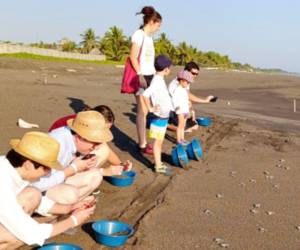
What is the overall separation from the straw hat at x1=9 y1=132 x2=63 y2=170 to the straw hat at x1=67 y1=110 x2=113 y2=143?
938mm

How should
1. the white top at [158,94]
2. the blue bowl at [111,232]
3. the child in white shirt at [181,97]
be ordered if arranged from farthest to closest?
the child in white shirt at [181,97] → the white top at [158,94] → the blue bowl at [111,232]

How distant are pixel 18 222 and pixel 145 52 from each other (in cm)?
475

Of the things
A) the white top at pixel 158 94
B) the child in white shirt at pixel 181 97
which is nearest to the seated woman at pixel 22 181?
the white top at pixel 158 94

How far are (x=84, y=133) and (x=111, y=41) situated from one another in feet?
241

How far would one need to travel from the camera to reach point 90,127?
4273 millimetres

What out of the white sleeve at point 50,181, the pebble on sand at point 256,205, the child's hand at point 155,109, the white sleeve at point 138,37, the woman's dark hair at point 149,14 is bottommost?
the pebble on sand at point 256,205

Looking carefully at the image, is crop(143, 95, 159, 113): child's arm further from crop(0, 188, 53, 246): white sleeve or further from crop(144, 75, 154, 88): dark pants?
crop(0, 188, 53, 246): white sleeve

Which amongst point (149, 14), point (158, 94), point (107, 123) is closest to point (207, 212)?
point (107, 123)

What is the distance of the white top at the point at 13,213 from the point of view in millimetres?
3068

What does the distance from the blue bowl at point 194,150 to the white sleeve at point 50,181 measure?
3.56 meters

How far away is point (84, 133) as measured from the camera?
13.9ft

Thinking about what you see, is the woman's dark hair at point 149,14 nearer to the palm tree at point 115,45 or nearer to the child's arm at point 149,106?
the child's arm at point 149,106

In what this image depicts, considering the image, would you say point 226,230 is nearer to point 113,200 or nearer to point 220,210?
point 220,210

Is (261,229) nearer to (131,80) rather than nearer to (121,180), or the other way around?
(121,180)
